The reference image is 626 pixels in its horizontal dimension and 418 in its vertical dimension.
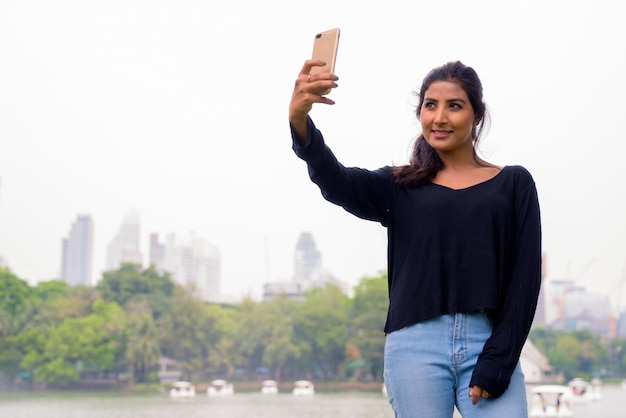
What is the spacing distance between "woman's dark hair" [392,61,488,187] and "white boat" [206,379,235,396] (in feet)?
90.6

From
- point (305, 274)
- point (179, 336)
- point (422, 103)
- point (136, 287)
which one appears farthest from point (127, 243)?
point (422, 103)

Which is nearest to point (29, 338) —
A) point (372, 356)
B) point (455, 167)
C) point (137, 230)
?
point (372, 356)

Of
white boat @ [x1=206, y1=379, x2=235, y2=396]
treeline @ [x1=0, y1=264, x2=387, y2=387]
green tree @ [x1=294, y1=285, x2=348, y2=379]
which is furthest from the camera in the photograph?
green tree @ [x1=294, y1=285, x2=348, y2=379]

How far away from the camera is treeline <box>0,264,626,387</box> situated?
28.8m

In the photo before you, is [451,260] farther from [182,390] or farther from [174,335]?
[174,335]

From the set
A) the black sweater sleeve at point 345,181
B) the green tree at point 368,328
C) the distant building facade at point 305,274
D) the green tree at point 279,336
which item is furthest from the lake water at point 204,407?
the black sweater sleeve at point 345,181

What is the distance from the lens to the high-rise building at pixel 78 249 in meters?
57.8

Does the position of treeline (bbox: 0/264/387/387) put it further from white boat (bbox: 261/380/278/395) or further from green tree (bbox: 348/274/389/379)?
white boat (bbox: 261/380/278/395)

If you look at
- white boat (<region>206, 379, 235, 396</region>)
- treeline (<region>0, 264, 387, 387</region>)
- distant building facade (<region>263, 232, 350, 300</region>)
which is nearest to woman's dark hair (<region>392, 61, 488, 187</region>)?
white boat (<region>206, 379, 235, 396</region>)

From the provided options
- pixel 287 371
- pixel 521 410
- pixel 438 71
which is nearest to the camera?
pixel 521 410

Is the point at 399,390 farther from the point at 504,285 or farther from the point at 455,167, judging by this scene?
the point at 455,167

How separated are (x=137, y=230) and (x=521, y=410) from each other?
49.6m

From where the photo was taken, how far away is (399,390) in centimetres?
133

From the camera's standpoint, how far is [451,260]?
52.9 inches
